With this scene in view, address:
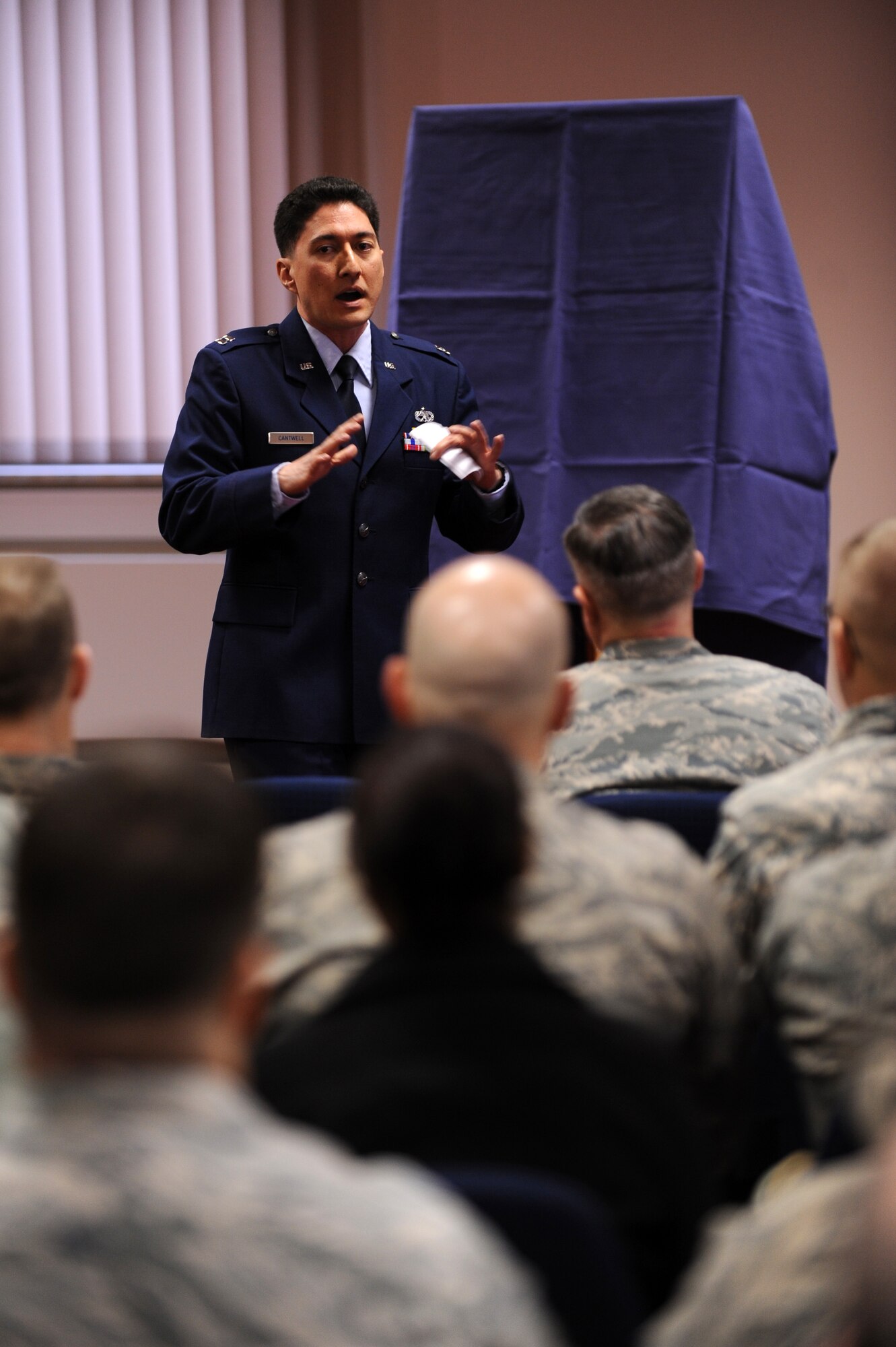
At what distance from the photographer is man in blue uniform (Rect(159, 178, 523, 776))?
2.91m

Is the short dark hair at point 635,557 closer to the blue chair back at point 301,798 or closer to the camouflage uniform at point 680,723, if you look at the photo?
the camouflage uniform at point 680,723

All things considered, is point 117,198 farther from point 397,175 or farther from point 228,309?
point 397,175

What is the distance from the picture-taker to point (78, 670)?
5.78 feet

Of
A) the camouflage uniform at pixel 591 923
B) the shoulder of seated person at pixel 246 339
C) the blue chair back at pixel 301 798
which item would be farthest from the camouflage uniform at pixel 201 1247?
the shoulder of seated person at pixel 246 339

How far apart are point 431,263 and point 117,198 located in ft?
6.84

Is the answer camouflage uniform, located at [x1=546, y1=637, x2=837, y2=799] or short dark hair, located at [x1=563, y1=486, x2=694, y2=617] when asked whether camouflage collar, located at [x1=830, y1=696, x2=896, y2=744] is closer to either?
camouflage uniform, located at [x1=546, y1=637, x2=837, y2=799]

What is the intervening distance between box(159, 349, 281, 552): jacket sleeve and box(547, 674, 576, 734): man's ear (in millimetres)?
1246

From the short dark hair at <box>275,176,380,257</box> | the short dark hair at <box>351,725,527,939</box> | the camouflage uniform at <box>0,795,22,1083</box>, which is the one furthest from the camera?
the short dark hair at <box>275,176,380,257</box>

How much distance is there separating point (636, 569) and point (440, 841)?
1231 mm

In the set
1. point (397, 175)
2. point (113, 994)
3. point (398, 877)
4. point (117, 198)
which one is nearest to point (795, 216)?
point (397, 175)

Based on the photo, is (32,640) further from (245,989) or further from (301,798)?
(245,989)

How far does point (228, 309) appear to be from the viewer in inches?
203

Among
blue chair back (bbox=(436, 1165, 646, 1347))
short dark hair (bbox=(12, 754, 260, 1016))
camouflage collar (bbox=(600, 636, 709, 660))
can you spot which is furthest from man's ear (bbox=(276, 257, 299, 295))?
blue chair back (bbox=(436, 1165, 646, 1347))

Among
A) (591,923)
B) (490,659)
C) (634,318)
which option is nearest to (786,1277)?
(591,923)
